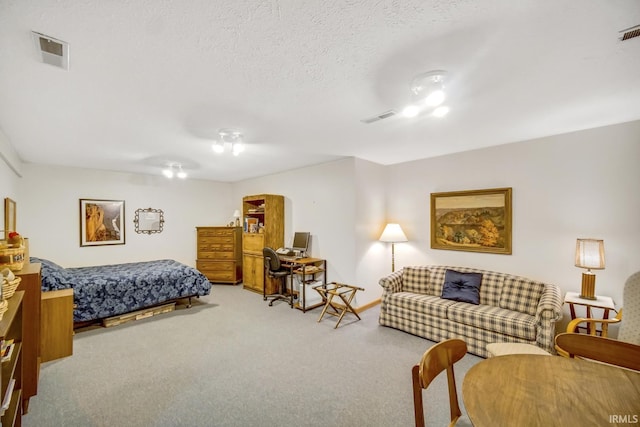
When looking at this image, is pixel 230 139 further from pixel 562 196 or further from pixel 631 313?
pixel 631 313

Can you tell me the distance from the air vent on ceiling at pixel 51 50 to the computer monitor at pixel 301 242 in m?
3.83

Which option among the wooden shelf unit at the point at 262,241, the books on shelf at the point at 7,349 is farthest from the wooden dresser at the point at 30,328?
the wooden shelf unit at the point at 262,241

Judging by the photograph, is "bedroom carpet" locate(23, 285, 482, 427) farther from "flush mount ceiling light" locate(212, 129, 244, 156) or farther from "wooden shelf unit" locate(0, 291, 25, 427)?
"flush mount ceiling light" locate(212, 129, 244, 156)

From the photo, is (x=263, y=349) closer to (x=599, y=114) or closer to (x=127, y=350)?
(x=127, y=350)

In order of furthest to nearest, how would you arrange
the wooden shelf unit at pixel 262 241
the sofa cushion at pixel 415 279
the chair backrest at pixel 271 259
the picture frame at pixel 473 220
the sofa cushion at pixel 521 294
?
1. the wooden shelf unit at pixel 262 241
2. the chair backrest at pixel 271 259
3. the sofa cushion at pixel 415 279
4. the picture frame at pixel 473 220
5. the sofa cushion at pixel 521 294

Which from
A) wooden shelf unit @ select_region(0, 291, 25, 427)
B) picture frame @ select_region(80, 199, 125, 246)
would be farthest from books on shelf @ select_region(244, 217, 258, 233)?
wooden shelf unit @ select_region(0, 291, 25, 427)

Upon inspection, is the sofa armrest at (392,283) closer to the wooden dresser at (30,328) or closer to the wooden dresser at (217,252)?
the wooden dresser at (30,328)

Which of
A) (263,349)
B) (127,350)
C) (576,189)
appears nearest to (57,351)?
(127,350)

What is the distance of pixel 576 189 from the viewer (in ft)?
10.4

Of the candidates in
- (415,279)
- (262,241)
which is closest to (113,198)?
(262,241)

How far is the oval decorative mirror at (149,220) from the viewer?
5.82 metres

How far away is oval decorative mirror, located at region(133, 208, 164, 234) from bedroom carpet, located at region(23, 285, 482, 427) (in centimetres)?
258

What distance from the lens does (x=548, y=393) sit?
1.20 meters

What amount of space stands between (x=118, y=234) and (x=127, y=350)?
3.34 m
